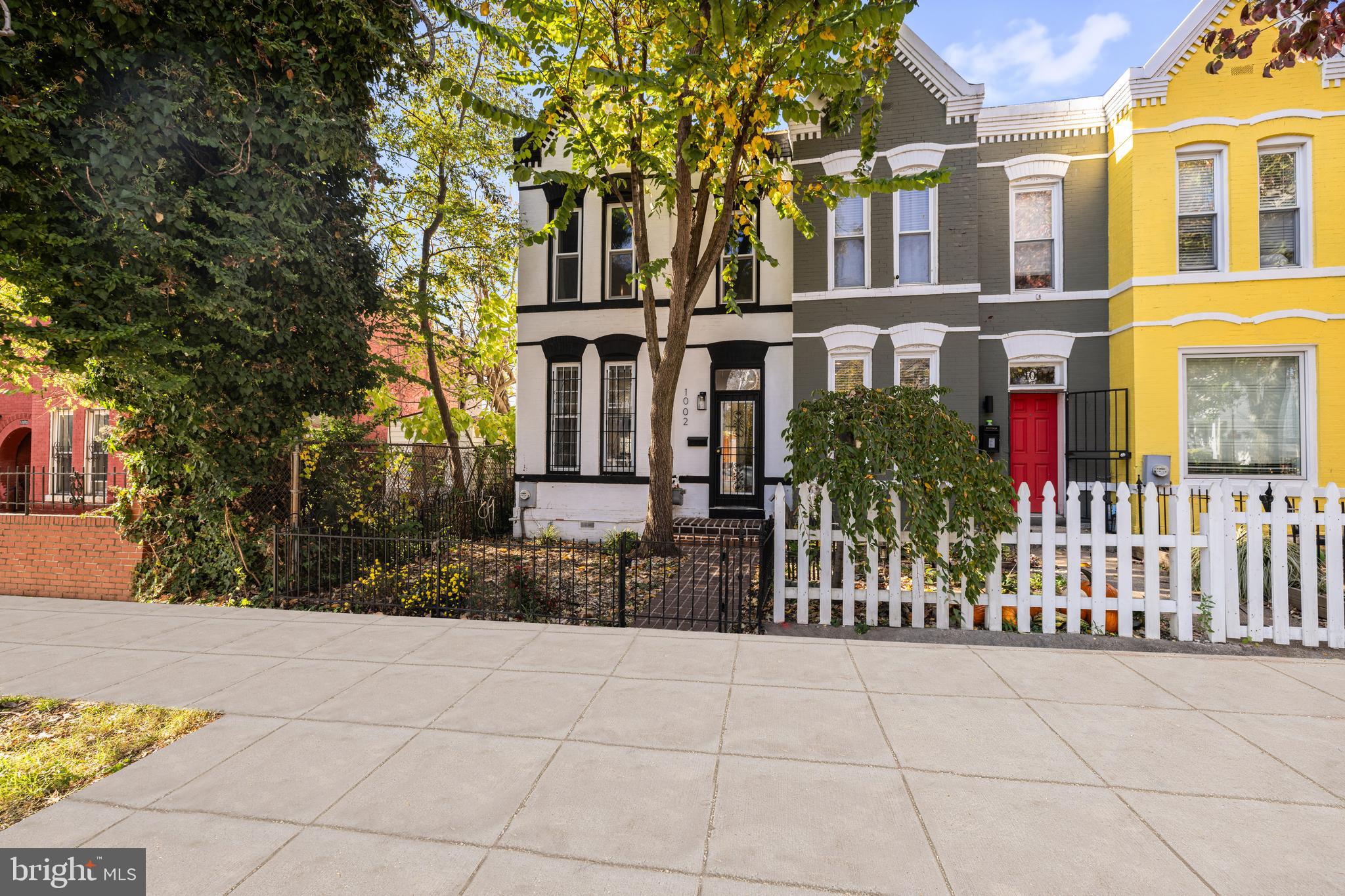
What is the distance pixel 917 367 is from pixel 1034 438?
2.79 metres

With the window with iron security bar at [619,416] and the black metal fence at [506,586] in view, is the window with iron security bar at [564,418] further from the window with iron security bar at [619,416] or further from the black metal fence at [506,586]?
the black metal fence at [506,586]

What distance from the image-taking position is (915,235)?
11742 mm

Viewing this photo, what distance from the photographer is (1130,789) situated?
3062mm

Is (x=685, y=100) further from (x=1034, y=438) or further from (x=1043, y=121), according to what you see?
(x=1034, y=438)

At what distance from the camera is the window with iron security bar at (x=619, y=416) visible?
13.1m

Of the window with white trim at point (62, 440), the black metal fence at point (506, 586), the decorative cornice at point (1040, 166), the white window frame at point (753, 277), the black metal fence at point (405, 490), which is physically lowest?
the black metal fence at point (506, 586)

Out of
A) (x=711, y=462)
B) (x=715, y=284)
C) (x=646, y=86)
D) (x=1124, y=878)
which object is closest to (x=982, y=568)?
(x=1124, y=878)

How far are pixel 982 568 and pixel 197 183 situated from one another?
Answer: 355 inches

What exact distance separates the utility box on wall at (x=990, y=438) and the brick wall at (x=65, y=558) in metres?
13.3

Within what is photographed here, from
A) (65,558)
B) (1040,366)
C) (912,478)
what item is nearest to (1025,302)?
(1040,366)

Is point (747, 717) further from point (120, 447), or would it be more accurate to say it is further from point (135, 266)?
point (120, 447)

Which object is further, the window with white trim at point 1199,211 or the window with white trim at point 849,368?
the window with white trim at point 849,368

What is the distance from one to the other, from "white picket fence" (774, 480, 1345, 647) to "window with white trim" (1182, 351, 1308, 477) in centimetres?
503

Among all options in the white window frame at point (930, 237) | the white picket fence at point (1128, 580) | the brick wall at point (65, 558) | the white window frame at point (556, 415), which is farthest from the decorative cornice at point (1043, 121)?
the brick wall at point (65, 558)
